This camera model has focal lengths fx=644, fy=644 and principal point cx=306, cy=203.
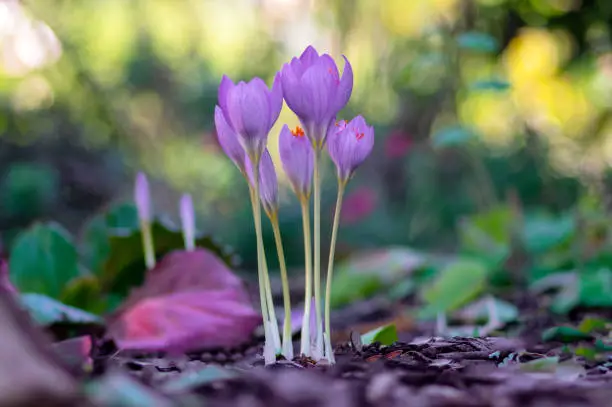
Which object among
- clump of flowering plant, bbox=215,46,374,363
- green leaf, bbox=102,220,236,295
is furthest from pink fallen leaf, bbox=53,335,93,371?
green leaf, bbox=102,220,236,295

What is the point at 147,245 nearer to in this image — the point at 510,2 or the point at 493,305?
the point at 493,305

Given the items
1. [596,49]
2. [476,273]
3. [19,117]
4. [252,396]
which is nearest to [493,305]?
[476,273]

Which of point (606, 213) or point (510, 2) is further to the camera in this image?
point (510, 2)

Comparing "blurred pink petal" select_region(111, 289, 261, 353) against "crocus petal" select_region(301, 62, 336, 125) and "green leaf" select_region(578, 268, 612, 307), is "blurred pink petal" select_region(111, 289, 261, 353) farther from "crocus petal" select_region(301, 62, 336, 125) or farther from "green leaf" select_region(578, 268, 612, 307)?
"green leaf" select_region(578, 268, 612, 307)

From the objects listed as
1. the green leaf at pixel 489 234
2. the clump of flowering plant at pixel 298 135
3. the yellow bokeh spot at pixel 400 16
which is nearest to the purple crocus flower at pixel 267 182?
the clump of flowering plant at pixel 298 135

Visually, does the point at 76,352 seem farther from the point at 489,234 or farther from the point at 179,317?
the point at 489,234

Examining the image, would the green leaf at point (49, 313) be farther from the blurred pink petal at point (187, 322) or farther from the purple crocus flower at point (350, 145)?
the purple crocus flower at point (350, 145)
